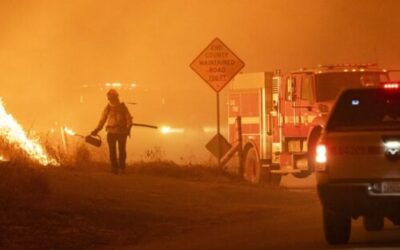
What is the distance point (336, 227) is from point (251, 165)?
513 inches

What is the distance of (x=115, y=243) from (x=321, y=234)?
2845mm

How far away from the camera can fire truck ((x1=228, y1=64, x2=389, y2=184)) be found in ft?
78.8

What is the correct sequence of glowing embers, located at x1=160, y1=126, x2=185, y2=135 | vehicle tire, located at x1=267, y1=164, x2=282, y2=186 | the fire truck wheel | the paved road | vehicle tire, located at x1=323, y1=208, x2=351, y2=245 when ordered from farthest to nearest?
glowing embers, located at x1=160, y1=126, x2=185, y2=135, the fire truck wheel, vehicle tire, located at x1=267, y1=164, x2=282, y2=186, the paved road, vehicle tire, located at x1=323, y1=208, x2=351, y2=245

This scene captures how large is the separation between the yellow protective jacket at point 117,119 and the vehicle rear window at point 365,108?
30.5 feet

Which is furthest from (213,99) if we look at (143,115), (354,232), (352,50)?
(354,232)

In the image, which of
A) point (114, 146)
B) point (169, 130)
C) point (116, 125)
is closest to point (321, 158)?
point (116, 125)

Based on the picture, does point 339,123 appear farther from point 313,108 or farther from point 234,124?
point 234,124

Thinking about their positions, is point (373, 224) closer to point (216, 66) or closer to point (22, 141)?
point (216, 66)

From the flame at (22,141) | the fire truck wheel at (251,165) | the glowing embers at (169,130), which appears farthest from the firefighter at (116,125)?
the glowing embers at (169,130)

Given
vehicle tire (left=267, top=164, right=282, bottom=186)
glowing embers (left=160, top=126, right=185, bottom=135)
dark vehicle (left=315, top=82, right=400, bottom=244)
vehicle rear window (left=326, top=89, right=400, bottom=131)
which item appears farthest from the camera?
glowing embers (left=160, top=126, right=185, bottom=135)

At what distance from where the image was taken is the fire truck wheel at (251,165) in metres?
26.7

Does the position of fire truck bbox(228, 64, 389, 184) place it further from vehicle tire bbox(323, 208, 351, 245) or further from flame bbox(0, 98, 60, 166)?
vehicle tire bbox(323, 208, 351, 245)

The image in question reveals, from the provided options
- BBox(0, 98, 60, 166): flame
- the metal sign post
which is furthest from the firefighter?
the metal sign post

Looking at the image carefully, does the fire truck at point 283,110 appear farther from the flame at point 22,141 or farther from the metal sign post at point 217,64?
the flame at point 22,141
